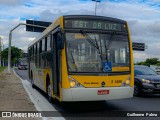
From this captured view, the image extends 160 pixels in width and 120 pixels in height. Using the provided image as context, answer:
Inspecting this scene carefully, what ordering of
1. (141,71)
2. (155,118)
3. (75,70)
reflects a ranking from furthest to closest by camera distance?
(141,71)
(75,70)
(155,118)

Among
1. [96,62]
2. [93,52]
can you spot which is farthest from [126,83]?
[93,52]

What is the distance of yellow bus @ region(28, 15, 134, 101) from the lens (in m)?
10.3

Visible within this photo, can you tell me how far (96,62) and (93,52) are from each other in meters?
0.34

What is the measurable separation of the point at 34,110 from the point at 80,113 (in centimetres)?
151

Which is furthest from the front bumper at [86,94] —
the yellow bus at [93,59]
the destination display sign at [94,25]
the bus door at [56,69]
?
the destination display sign at [94,25]

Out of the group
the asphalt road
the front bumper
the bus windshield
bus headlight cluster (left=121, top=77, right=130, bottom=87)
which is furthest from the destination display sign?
the asphalt road

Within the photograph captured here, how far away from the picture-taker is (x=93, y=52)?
10.6 m

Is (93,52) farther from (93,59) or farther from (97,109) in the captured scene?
(97,109)

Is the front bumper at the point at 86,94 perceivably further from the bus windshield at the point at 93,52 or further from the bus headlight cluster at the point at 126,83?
the bus windshield at the point at 93,52

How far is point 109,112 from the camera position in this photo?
10.7 metres

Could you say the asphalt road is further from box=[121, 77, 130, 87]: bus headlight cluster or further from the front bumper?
box=[121, 77, 130, 87]: bus headlight cluster

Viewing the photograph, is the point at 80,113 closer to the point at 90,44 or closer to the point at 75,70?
the point at 75,70

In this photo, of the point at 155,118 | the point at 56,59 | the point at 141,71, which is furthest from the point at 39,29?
the point at 155,118

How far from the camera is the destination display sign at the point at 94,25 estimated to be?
10.9m
